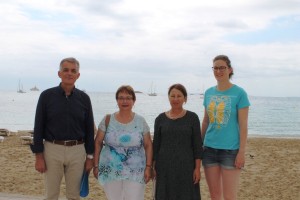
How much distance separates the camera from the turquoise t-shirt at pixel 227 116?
4191mm

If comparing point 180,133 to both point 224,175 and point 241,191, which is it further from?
point 241,191

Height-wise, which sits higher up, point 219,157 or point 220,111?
point 220,111

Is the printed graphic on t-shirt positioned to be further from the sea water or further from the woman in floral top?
the sea water

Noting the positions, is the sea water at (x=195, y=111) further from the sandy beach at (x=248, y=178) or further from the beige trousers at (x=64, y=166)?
the beige trousers at (x=64, y=166)

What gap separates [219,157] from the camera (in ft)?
14.0

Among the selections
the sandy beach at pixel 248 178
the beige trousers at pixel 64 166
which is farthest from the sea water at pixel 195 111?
the beige trousers at pixel 64 166

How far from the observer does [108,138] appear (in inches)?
168

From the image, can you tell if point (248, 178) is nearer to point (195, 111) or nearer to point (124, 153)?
point (124, 153)

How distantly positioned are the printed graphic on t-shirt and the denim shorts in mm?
265

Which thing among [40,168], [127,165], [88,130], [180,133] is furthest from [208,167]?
[40,168]

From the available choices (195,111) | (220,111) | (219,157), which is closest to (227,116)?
(220,111)

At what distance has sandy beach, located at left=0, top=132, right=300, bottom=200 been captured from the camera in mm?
8281

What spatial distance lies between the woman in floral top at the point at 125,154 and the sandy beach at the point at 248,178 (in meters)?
3.47

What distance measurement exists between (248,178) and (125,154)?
21.8 ft
